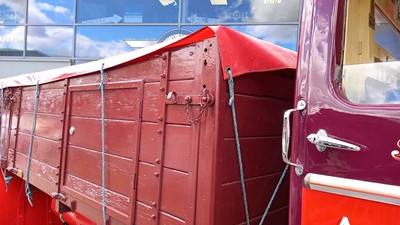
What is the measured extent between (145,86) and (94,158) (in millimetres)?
820

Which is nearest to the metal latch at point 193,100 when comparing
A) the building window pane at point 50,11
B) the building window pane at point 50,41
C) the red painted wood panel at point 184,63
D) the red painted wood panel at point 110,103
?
the red painted wood panel at point 184,63

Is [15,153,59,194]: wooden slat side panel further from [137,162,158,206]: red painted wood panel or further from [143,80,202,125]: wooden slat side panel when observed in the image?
[143,80,202,125]: wooden slat side panel

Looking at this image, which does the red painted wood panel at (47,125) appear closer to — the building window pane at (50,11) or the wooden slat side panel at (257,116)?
the wooden slat side panel at (257,116)

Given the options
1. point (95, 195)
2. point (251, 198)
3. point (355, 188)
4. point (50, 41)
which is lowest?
point (95, 195)

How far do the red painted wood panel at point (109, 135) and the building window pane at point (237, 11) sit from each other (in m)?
7.05

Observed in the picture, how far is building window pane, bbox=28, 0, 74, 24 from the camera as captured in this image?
1035cm

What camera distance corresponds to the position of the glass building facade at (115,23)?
9094 mm

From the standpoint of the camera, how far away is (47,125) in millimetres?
3424

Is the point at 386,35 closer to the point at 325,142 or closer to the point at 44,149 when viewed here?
the point at 325,142

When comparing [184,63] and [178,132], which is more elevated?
[184,63]

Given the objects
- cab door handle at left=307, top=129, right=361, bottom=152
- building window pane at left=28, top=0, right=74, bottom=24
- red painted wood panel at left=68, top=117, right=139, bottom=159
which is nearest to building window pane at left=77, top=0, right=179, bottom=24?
building window pane at left=28, top=0, right=74, bottom=24

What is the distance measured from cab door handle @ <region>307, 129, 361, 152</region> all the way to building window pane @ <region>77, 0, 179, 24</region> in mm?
8620

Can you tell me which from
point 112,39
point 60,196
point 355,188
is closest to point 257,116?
point 355,188

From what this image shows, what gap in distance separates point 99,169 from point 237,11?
25.0ft
